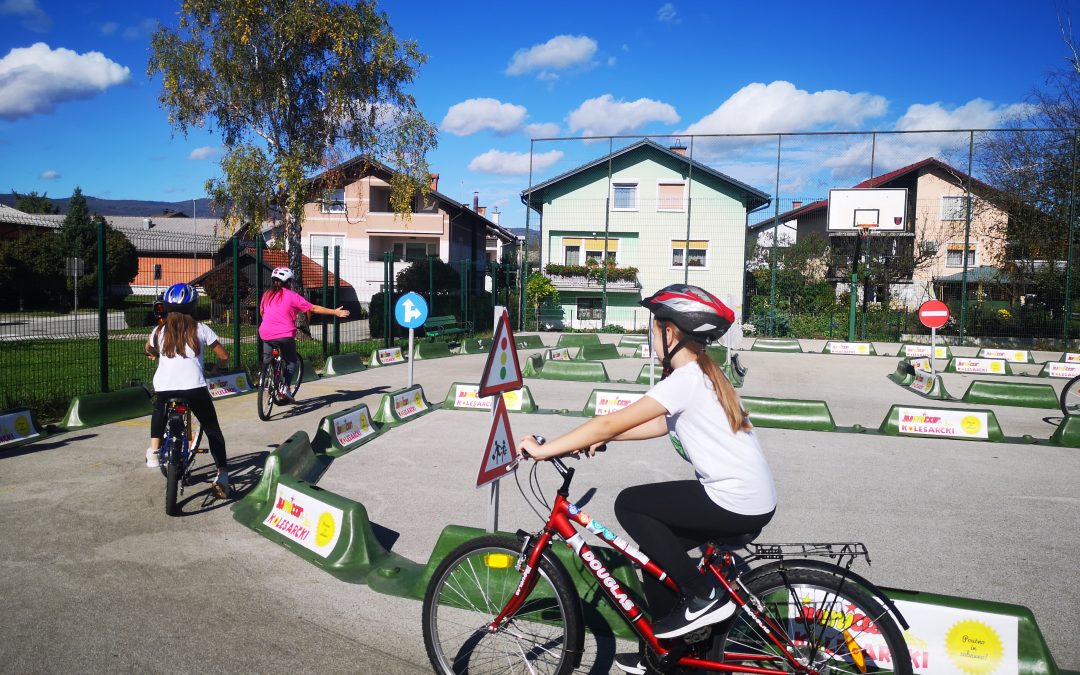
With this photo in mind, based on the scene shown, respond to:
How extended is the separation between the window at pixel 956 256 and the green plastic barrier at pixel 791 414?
22.8m

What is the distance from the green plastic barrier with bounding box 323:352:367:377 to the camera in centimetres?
1441

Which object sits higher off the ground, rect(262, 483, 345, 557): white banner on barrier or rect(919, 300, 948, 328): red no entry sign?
rect(919, 300, 948, 328): red no entry sign

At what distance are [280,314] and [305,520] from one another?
5.24 meters

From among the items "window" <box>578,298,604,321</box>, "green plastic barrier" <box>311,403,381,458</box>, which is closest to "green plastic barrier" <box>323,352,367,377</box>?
"green plastic barrier" <box>311,403,381,458</box>

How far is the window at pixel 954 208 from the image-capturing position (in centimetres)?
2697

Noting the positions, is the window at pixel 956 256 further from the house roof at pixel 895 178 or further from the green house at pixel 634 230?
the green house at pixel 634 230

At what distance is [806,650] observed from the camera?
9.25 feet

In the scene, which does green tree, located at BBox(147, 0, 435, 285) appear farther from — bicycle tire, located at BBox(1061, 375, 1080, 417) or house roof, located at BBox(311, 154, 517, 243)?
bicycle tire, located at BBox(1061, 375, 1080, 417)

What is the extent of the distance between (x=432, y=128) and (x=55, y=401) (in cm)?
1375

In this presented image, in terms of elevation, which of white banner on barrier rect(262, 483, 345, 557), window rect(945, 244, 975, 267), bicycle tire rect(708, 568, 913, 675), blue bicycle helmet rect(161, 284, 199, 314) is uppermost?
window rect(945, 244, 975, 267)

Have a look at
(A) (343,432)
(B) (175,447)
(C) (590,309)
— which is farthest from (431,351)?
(C) (590,309)

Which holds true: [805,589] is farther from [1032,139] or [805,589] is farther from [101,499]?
[1032,139]

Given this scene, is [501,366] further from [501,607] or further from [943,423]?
[943,423]

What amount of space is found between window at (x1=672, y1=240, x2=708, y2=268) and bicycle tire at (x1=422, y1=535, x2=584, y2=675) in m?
29.1
